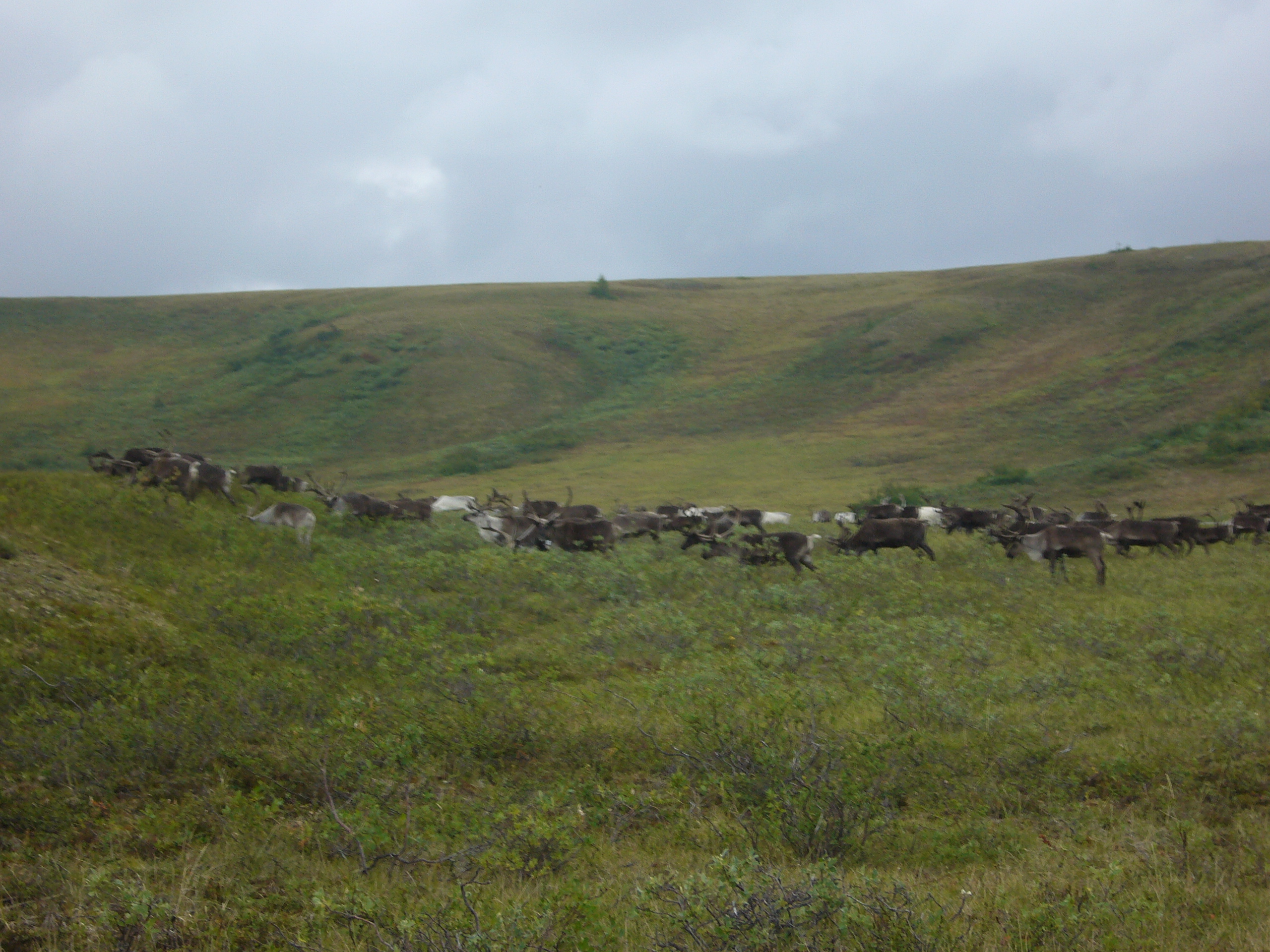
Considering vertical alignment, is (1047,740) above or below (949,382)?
below

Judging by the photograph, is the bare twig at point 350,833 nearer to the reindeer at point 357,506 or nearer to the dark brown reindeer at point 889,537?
the dark brown reindeer at point 889,537

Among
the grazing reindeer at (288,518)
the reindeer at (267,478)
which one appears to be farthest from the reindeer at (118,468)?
the grazing reindeer at (288,518)

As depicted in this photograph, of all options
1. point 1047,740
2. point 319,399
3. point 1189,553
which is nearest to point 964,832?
point 1047,740

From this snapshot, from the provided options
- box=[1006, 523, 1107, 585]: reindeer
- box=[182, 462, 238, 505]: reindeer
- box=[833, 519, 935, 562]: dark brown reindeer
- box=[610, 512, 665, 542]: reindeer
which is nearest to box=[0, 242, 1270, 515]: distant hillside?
box=[610, 512, 665, 542]: reindeer

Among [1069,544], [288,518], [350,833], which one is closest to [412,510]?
[288,518]

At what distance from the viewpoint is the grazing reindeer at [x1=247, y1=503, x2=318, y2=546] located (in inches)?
680

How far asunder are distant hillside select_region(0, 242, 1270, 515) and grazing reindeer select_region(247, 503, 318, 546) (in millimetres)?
20685

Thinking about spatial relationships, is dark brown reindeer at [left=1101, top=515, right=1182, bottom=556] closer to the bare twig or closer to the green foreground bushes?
the green foreground bushes

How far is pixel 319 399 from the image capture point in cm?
5919

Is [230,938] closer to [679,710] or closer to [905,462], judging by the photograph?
[679,710]

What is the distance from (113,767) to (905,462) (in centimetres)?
4153

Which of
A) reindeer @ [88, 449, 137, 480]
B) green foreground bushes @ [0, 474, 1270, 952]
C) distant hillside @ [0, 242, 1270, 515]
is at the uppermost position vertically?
distant hillside @ [0, 242, 1270, 515]

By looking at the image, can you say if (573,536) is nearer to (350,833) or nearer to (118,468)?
(118,468)

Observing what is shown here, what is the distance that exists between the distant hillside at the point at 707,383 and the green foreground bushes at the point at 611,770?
26212mm
